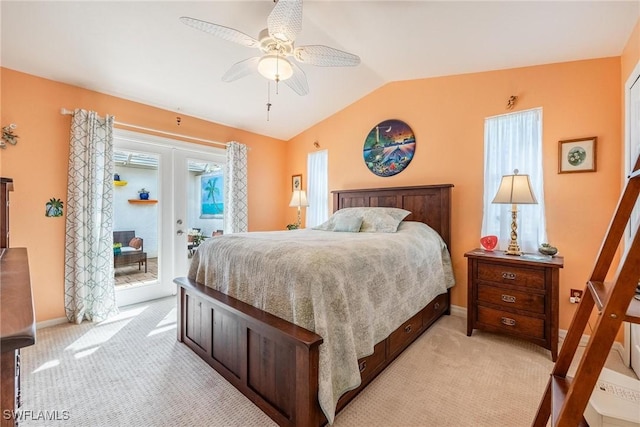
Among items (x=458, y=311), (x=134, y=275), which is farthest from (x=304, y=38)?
(x=134, y=275)

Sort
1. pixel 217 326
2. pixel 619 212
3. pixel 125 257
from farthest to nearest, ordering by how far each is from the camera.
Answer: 1. pixel 125 257
2. pixel 217 326
3. pixel 619 212

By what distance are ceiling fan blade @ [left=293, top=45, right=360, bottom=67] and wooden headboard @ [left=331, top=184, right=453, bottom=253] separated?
1734mm

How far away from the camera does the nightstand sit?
2.23 metres

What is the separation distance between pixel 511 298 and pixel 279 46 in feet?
9.33

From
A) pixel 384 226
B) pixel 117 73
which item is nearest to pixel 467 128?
pixel 384 226

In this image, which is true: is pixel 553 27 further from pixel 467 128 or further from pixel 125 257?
pixel 125 257

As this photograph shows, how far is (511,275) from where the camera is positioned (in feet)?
7.89

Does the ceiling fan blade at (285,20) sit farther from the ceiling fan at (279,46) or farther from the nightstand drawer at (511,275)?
the nightstand drawer at (511,275)

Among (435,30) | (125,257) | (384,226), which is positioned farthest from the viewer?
(125,257)

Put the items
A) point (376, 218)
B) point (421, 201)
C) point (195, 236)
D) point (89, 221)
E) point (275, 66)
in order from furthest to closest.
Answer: point (195, 236) < point (421, 201) < point (376, 218) < point (89, 221) < point (275, 66)

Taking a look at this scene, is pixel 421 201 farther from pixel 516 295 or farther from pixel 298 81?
pixel 298 81

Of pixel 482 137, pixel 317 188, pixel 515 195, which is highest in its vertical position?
pixel 482 137

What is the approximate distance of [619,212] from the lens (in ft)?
3.42

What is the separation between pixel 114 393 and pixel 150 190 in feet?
8.10
